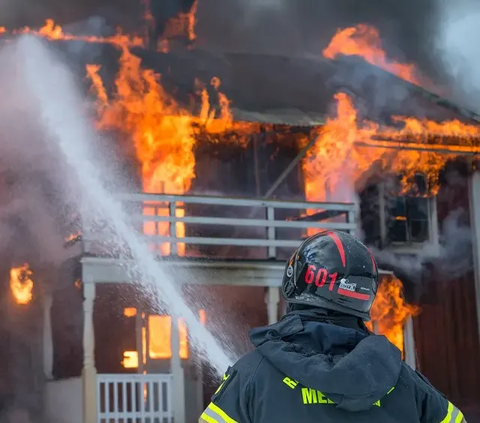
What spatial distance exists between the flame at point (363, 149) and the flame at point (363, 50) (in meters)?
3.11

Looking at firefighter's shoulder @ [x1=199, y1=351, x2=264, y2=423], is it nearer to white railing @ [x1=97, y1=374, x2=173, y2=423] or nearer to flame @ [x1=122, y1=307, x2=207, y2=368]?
white railing @ [x1=97, y1=374, x2=173, y2=423]

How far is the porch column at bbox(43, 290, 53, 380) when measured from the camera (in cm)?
1066

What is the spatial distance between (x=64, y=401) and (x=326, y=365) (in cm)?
883

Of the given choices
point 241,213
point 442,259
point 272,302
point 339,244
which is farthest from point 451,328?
point 339,244

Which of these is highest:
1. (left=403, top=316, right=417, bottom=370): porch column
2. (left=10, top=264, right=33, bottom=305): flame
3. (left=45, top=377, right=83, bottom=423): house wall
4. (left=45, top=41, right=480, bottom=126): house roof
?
(left=45, top=41, right=480, bottom=126): house roof

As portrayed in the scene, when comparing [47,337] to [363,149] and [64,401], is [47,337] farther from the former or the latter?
[363,149]

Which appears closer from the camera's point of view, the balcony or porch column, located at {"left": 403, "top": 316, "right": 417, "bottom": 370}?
the balcony

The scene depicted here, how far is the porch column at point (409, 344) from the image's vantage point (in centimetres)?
1160

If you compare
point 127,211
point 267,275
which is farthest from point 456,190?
point 127,211

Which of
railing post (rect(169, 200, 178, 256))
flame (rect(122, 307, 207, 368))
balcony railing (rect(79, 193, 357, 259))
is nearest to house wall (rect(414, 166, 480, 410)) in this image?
balcony railing (rect(79, 193, 357, 259))

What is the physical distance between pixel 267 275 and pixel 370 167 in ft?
9.02

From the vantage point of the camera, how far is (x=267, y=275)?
10.5 metres

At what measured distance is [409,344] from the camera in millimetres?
11648

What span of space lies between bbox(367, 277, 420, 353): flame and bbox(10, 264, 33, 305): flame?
16.6ft
